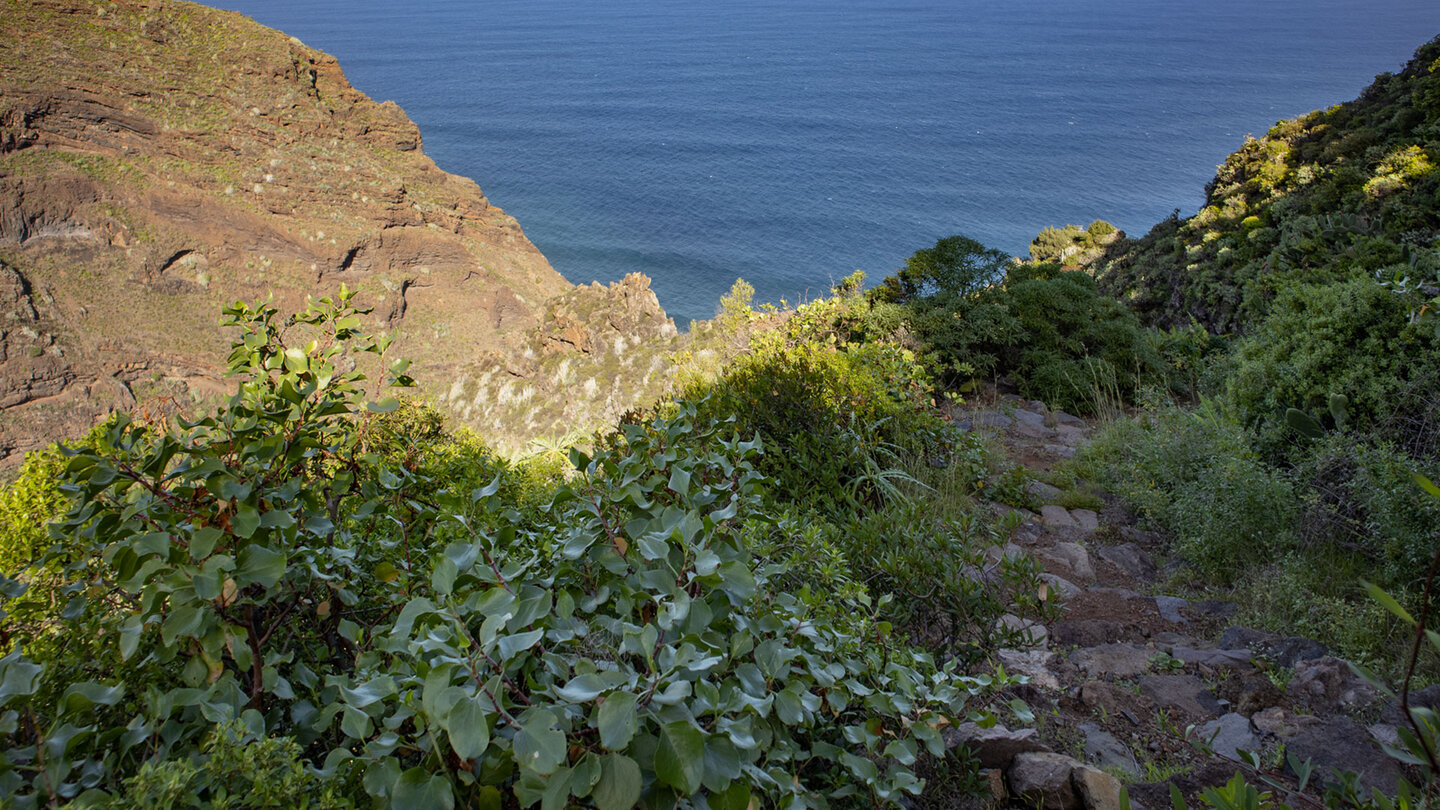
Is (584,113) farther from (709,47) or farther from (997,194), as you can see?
(997,194)

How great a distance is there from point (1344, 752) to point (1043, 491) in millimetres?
2527

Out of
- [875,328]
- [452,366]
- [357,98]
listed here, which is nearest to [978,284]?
[875,328]

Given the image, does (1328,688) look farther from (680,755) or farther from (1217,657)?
(680,755)

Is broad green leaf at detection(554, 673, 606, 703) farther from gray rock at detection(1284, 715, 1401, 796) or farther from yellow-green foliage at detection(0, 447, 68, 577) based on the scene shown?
yellow-green foliage at detection(0, 447, 68, 577)

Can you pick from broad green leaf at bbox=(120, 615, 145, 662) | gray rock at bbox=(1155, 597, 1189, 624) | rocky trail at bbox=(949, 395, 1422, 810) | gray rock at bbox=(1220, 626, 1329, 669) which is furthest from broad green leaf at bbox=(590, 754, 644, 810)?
gray rock at bbox=(1155, 597, 1189, 624)

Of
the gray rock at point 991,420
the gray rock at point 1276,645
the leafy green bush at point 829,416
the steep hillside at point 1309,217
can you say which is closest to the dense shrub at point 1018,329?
the gray rock at point 991,420

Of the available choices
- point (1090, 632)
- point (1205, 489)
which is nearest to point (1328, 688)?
point (1090, 632)

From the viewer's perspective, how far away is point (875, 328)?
6.74m

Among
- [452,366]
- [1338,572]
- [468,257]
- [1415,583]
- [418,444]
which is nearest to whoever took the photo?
[418,444]

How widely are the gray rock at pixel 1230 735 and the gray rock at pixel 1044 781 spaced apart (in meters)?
0.69

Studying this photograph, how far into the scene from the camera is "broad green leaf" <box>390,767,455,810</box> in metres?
0.84

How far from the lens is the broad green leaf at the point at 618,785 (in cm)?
79

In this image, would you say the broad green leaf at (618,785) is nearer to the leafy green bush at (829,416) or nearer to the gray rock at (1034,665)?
the gray rock at (1034,665)

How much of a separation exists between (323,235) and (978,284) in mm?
44039
